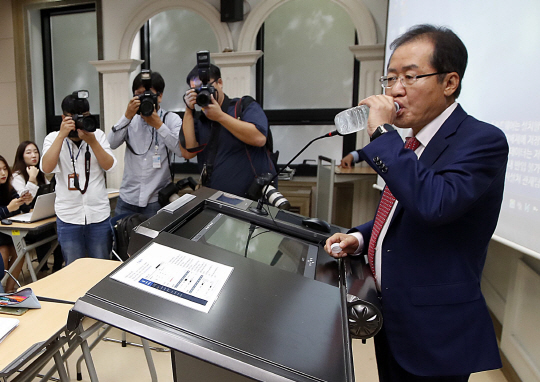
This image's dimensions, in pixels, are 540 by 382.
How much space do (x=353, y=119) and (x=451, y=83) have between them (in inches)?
8.6

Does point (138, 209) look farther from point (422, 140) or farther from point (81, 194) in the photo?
point (422, 140)

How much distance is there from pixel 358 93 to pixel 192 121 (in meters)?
→ 2.52

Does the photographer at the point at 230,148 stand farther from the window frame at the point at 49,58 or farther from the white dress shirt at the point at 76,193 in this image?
the window frame at the point at 49,58

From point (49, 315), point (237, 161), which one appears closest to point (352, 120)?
point (237, 161)

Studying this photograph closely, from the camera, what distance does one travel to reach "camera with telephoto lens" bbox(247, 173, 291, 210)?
1.29 m

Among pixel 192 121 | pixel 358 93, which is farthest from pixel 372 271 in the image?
pixel 358 93

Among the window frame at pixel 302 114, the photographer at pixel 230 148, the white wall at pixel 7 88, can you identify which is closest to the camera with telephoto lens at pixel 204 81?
the photographer at pixel 230 148

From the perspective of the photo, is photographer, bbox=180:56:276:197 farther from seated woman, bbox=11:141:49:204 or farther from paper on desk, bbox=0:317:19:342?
seated woman, bbox=11:141:49:204

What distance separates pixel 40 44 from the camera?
4410 mm

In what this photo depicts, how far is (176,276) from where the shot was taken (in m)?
0.59

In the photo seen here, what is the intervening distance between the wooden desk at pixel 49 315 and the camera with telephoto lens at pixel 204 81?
2.94ft

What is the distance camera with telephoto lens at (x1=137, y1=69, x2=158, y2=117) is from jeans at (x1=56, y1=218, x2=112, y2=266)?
0.71 metres

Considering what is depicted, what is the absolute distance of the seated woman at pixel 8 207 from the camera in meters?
2.64

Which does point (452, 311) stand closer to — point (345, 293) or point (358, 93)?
point (345, 293)
